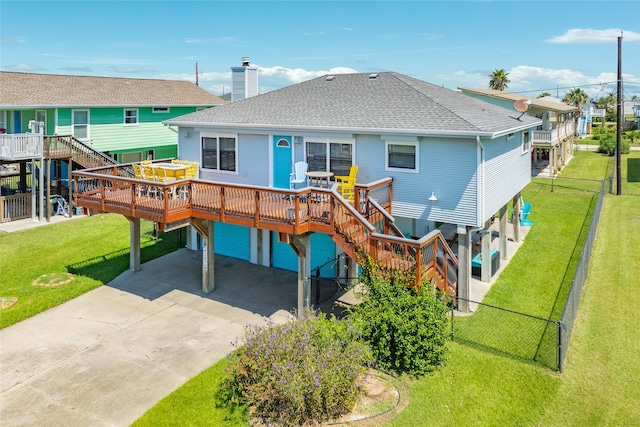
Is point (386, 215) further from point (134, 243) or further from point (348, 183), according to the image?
point (134, 243)

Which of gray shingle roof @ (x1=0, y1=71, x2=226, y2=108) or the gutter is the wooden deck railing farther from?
gray shingle roof @ (x1=0, y1=71, x2=226, y2=108)

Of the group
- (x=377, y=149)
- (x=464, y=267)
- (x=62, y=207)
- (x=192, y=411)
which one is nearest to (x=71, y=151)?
(x=62, y=207)

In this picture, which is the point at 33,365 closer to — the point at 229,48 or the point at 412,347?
the point at 412,347

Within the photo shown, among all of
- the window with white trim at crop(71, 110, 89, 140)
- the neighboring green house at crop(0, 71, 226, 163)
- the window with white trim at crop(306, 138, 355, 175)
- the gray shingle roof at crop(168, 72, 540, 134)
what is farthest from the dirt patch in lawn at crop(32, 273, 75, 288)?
the window with white trim at crop(71, 110, 89, 140)

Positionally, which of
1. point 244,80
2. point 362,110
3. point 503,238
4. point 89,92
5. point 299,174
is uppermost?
point 89,92

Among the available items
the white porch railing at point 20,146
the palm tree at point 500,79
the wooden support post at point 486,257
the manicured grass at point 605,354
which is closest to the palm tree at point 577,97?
the palm tree at point 500,79
